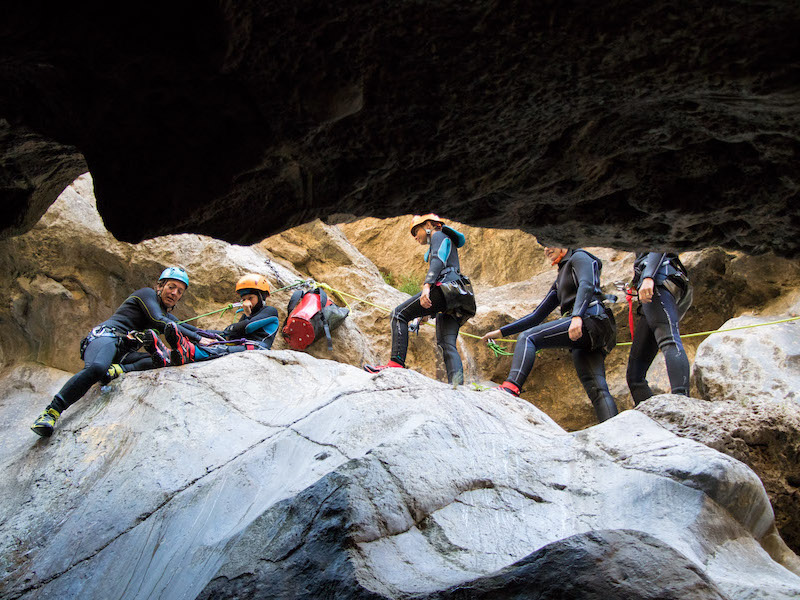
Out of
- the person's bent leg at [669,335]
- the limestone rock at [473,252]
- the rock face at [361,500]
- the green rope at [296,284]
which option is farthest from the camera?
the limestone rock at [473,252]

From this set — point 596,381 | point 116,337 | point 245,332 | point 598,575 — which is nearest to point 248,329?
point 245,332

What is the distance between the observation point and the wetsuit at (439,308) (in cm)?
727

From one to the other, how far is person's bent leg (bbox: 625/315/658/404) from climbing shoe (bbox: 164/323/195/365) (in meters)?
4.44

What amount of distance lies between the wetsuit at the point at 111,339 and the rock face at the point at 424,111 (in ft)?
10.5

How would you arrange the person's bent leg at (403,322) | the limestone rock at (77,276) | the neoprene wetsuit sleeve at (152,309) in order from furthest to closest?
the limestone rock at (77,276) → the person's bent leg at (403,322) → the neoprene wetsuit sleeve at (152,309)

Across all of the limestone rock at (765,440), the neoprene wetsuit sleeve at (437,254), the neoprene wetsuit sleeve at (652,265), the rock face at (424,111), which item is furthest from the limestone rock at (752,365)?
the rock face at (424,111)

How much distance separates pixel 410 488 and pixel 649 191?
86.6 inches

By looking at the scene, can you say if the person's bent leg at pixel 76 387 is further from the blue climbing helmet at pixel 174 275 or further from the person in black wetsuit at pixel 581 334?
the person in black wetsuit at pixel 581 334

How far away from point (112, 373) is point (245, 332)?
1.89 meters

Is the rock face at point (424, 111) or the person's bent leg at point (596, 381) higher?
the rock face at point (424, 111)

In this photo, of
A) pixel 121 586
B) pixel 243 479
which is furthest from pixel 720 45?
pixel 121 586

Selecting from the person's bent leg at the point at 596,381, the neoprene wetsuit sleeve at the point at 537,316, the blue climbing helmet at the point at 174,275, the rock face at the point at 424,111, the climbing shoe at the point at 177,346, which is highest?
the rock face at the point at 424,111

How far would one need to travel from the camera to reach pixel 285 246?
11.3m

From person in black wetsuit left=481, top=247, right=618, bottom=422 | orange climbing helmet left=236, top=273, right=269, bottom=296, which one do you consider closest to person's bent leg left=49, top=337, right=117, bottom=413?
orange climbing helmet left=236, top=273, right=269, bottom=296
